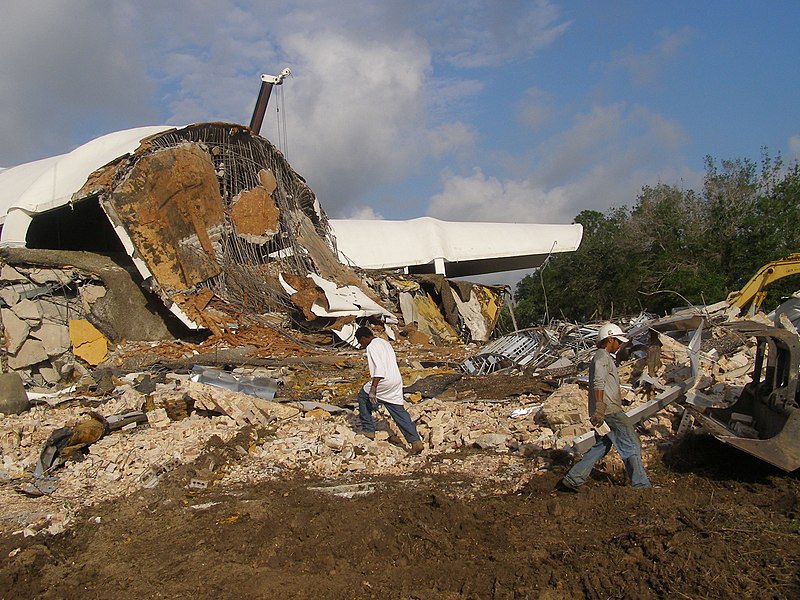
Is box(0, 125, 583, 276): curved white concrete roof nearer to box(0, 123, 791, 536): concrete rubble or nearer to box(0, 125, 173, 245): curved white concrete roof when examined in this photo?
box(0, 125, 173, 245): curved white concrete roof

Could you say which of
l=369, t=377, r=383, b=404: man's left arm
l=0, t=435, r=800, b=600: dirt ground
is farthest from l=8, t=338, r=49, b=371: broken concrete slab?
l=369, t=377, r=383, b=404: man's left arm

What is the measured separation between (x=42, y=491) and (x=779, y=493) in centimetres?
586

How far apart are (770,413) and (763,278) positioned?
23.4ft

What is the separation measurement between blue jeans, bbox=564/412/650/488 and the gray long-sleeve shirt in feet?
0.29

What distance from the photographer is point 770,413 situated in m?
5.14

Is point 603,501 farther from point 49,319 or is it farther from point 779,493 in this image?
point 49,319

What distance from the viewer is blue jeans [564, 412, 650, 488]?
192 inches

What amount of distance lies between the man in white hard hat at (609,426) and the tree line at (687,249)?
13.6 m

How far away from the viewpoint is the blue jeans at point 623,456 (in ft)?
16.0

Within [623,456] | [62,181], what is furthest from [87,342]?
[623,456]

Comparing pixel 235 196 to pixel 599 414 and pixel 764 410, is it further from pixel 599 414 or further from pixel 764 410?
pixel 764 410

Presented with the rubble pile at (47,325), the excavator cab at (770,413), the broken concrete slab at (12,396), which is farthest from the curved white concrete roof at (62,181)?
the excavator cab at (770,413)

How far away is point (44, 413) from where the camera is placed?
8625 mm

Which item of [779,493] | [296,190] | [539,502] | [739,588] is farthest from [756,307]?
[296,190]
